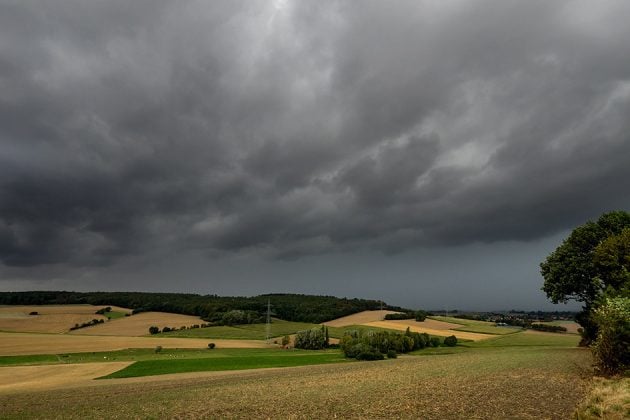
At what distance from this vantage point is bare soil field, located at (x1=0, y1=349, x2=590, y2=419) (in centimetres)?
2295

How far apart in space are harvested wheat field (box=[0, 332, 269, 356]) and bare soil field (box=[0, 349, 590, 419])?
59350mm

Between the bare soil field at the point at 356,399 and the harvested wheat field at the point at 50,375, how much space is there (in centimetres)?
1192

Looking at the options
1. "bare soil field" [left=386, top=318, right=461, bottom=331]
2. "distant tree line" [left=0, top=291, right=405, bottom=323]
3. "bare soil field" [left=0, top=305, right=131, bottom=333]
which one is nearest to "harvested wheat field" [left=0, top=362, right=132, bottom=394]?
"bare soil field" [left=0, top=305, right=131, bottom=333]

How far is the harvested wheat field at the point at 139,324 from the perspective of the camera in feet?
407

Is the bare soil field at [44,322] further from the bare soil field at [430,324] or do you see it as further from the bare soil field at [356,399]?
the bare soil field at [356,399]

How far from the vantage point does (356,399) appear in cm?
2761

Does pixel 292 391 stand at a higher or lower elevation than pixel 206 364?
higher

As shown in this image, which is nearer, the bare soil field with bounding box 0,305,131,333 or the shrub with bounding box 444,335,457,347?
the shrub with bounding box 444,335,457,347

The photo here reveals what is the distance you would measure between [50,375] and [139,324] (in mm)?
82332

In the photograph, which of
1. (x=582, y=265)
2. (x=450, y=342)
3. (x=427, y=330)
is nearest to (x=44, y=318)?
(x=427, y=330)

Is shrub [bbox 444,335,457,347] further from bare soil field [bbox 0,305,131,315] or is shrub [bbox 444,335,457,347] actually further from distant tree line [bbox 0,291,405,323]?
bare soil field [bbox 0,305,131,315]

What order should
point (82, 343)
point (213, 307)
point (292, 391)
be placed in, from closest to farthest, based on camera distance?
point (292, 391)
point (82, 343)
point (213, 307)

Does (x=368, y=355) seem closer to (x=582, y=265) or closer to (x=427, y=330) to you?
(x=582, y=265)

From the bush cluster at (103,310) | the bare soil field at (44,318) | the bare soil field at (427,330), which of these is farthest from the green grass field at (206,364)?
the bush cluster at (103,310)
